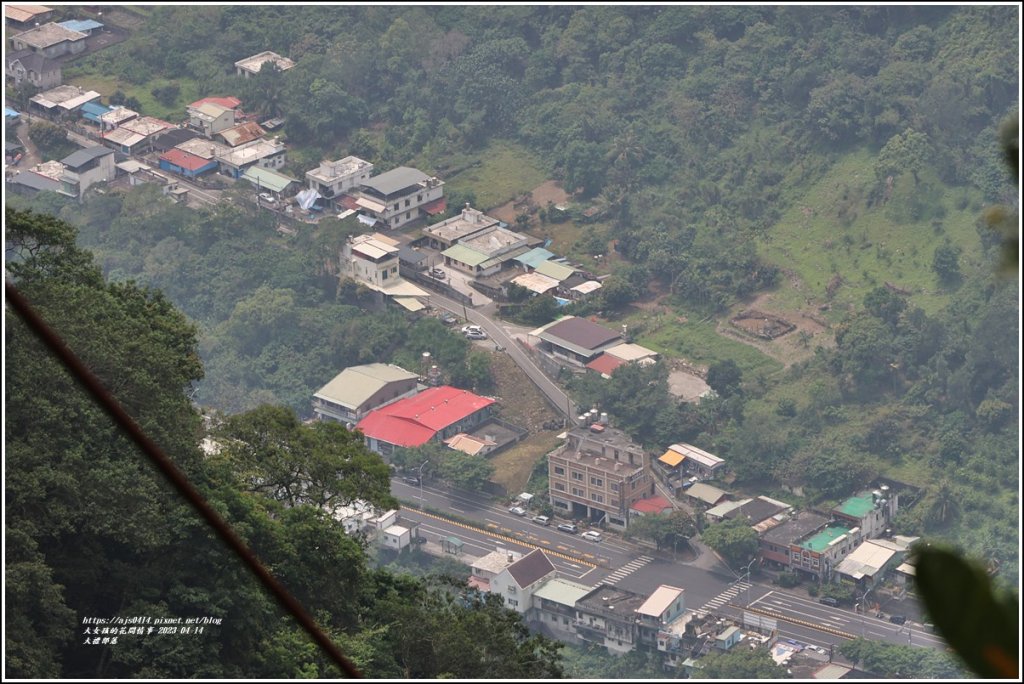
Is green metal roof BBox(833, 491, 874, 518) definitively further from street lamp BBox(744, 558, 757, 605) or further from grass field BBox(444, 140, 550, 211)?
grass field BBox(444, 140, 550, 211)

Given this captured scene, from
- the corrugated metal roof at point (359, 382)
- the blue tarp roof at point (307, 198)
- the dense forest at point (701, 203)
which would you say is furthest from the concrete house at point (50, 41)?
the corrugated metal roof at point (359, 382)

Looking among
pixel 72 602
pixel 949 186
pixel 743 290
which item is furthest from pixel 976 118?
pixel 72 602

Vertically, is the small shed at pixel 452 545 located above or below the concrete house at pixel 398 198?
below

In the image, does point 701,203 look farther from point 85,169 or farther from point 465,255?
point 85,169

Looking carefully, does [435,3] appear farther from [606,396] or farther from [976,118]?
[606,396]

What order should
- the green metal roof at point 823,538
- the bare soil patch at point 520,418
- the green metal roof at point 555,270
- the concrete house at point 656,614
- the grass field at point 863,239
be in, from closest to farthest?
the concrete house at point 656,614
the green metal roof at point 823,538
the bare soil patch at point 520,418
the grass field at point 863,239
the green metal roof at point 555,270

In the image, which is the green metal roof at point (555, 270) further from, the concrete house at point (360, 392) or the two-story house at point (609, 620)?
the two-story house at point (609, 620)

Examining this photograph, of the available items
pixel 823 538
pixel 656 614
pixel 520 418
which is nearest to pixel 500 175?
pixel 520 418

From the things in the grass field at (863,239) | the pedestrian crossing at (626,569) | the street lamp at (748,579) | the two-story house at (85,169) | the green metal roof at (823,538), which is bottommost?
the two-story house at (85,169)
